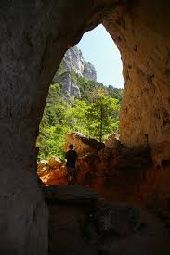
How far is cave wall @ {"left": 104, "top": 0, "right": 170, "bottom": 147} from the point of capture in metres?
16.6

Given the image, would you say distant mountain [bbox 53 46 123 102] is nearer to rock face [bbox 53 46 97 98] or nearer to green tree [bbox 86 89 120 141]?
rock face [bbox 53 46 97 98]

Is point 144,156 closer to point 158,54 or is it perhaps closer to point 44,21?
point 158,54

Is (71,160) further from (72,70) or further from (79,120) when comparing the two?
(72,70)

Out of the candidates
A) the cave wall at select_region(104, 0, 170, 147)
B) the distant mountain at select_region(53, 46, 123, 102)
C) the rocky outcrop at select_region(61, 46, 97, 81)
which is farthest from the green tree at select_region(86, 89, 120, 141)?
the rocky outcrop at select_region(61, 46, 97, 81)

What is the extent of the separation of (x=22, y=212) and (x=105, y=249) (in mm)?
4362

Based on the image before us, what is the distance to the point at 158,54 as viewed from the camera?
17156 millimetres

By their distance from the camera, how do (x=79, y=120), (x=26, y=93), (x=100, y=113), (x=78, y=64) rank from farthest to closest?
(x=78, y=64) < (x=79, y=120) < (x=100, y=113) < (x=26, y=93)

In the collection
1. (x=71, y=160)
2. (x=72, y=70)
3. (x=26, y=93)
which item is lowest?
(x=71, y=160)

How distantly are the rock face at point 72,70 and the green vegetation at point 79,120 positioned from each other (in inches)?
418

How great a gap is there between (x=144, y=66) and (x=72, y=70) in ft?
186

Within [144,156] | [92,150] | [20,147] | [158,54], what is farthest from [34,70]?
[92,150]

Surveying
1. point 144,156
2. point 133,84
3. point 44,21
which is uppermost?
point 133,84

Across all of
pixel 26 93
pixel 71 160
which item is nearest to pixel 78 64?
pixel 71 160

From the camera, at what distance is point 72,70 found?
74500 millimetres
